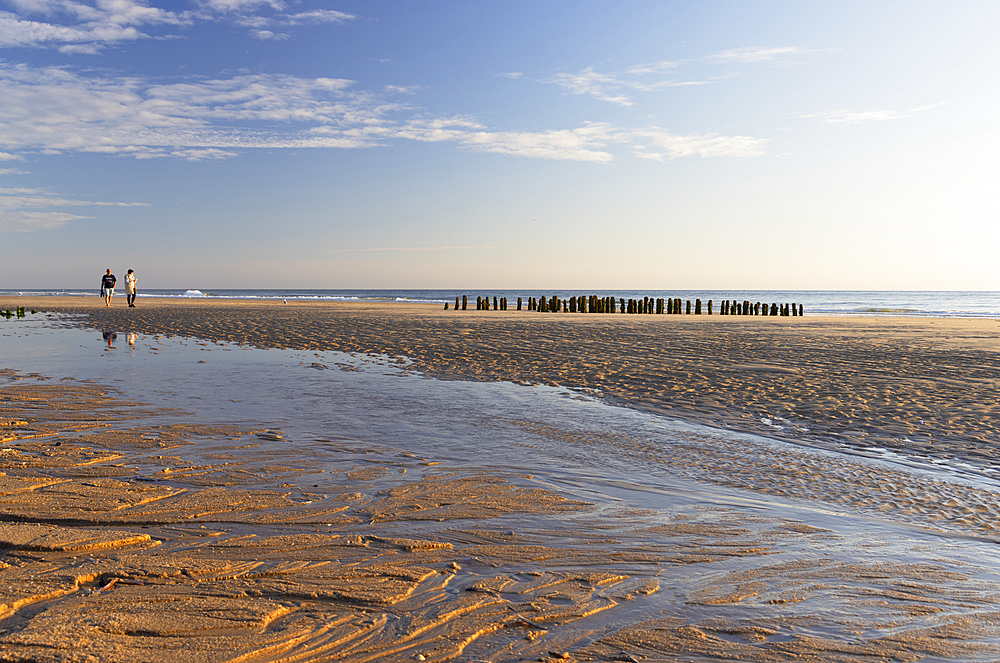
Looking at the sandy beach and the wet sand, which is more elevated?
the wet sand

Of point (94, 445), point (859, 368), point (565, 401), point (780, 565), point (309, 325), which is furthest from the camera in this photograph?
point (309, 325)

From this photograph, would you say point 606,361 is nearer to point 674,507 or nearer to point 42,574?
point 674,507

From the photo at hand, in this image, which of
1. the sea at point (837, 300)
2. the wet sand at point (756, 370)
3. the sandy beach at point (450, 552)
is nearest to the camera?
the sandy beach at point (450, 552)

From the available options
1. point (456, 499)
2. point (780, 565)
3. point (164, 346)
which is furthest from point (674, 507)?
point (164, 346)

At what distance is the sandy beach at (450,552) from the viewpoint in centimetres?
276

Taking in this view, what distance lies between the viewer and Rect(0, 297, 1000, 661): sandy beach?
2.76 m

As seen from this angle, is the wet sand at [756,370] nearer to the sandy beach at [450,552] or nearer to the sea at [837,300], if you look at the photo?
the sandy beach at [450,552]

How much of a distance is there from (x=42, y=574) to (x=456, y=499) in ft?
8.08

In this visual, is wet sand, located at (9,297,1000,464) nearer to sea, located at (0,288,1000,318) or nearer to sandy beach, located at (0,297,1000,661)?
sandy beach, located at (0,297,1000,661)

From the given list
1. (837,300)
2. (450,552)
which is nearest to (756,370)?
(450,552)

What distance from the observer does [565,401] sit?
354 inches

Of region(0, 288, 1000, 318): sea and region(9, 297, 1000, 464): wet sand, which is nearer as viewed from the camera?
region(9, 297, 1000, 464): wet sand

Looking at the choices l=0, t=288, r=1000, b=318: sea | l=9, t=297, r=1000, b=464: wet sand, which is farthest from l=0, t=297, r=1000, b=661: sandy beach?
l=0, t=288, r=1000, b=318: sea

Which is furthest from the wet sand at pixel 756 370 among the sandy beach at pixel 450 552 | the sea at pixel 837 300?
the sea at pixel 837 300
